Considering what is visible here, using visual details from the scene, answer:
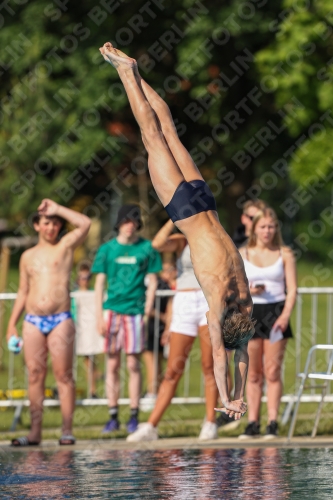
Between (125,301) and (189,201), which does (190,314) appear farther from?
(189,201)

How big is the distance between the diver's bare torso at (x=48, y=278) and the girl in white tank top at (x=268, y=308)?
180 centimetres

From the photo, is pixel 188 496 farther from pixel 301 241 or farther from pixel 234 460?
pixel 301 241

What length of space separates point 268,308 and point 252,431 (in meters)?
1.20

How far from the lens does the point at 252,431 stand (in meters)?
9.66

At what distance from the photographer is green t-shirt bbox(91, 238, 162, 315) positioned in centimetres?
1038

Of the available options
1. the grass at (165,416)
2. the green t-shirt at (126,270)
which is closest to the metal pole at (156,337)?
the grass at (165,416)

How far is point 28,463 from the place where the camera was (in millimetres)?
8062

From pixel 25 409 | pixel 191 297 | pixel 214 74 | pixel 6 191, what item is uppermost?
pixel 214 74

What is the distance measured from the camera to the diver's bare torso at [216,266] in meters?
7.26

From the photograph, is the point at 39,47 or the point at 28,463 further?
the point at 39,47

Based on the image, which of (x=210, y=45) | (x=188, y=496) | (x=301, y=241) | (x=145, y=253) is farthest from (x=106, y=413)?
(x=301, y=241)

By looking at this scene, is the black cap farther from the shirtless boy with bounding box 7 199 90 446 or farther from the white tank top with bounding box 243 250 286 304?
the white tank top with bounding box 243 250 286 304

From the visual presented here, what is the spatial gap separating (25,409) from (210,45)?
10699 millimetres

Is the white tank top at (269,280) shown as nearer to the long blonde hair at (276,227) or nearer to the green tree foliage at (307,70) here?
the long blonde hair at (276,227)
